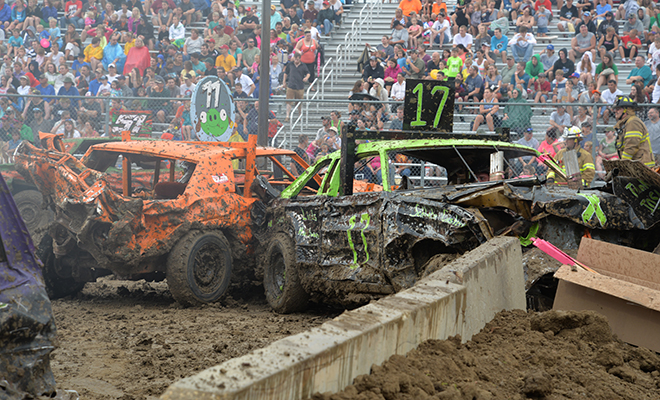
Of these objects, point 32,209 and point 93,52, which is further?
point 93,52

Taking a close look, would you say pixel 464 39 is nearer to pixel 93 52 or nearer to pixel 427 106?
pixel 427 106

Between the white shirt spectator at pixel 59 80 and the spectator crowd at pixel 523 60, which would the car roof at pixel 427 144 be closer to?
the spectator crowd at pixel 523 60

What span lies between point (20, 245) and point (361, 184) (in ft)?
19.2

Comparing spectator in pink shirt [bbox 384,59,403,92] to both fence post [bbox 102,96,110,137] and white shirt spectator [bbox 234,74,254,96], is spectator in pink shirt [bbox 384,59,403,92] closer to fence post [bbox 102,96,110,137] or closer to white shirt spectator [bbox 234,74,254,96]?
white shirt spectator [bbox 234,74,254,96]

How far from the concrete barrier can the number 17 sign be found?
9.58ft

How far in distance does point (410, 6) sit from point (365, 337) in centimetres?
1800

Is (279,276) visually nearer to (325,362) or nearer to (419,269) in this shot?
(419,269)

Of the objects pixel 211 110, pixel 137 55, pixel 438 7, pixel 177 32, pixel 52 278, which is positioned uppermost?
pixel 438 7

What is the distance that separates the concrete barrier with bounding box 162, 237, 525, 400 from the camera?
7.27 feet

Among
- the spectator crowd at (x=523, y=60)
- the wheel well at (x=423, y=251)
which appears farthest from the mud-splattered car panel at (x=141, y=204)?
the spectator crowd at (x=523, y=60)

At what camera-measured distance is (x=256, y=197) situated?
8508mm

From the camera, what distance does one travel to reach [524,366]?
11.6ft

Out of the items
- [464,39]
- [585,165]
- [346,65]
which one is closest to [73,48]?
[346,65]

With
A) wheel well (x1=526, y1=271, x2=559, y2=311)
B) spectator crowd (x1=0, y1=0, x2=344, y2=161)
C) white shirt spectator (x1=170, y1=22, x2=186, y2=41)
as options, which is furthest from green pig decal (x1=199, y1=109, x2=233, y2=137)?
white shirt spectator (x1=170, y1=22, x2=186, y2=41)
